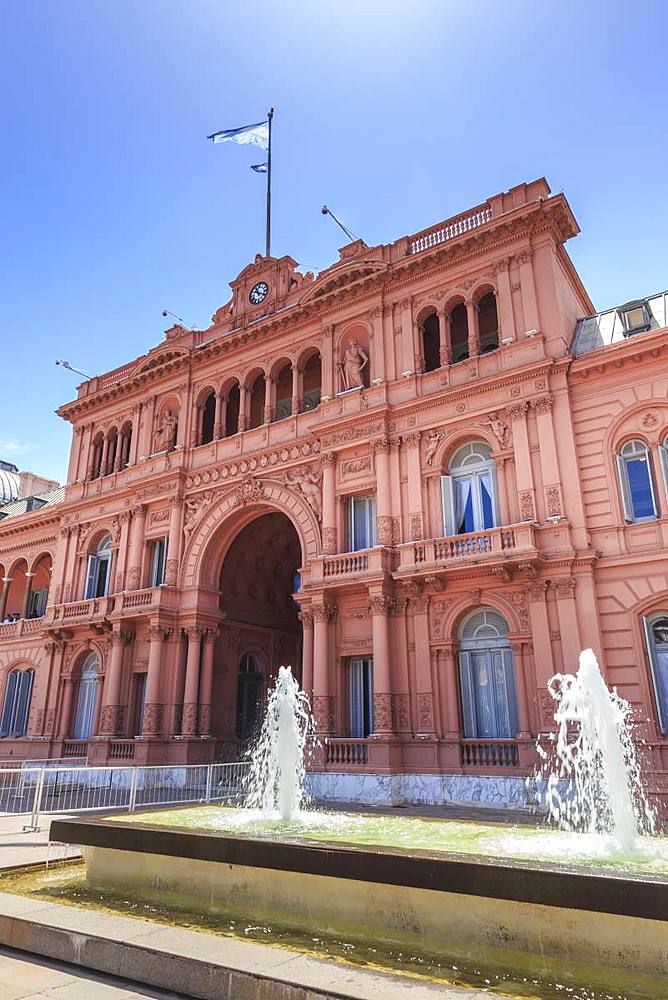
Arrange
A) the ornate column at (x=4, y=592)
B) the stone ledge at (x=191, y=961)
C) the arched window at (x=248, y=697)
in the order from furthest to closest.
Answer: the ornate column at (x=4, y=592), the arched window at (x=248, y=697), the stone ledge at (x=191, y=961)

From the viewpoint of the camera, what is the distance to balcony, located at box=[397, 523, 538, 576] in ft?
60.0

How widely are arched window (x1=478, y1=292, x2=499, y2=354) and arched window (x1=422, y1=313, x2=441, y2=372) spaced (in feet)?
5.01

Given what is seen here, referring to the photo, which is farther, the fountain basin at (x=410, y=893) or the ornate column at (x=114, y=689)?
the ornate column at (x=114, y=689)

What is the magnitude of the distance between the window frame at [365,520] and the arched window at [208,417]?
938 cm

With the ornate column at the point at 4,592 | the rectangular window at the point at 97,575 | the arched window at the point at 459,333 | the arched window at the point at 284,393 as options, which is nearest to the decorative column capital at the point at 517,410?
the arched window at the point at 459,333

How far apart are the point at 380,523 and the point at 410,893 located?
1572cm

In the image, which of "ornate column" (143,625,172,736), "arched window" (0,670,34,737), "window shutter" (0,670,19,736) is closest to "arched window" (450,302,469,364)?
"ornate column" (143,625,172,736)

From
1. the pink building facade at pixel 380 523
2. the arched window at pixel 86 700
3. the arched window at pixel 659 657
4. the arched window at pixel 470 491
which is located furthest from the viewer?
the arched window at pixel 86 700

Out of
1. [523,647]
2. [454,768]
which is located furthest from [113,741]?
[523,647]

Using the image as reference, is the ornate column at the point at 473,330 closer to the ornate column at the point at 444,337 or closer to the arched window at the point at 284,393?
the ornate column at the point at 444,337

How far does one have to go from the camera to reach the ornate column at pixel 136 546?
27.9m

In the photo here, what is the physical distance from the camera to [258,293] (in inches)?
1141

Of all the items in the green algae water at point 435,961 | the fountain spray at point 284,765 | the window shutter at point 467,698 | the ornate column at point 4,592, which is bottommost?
the green algae water at point 435,961

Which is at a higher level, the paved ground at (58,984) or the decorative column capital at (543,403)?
the decorative column capital at (543,403)
